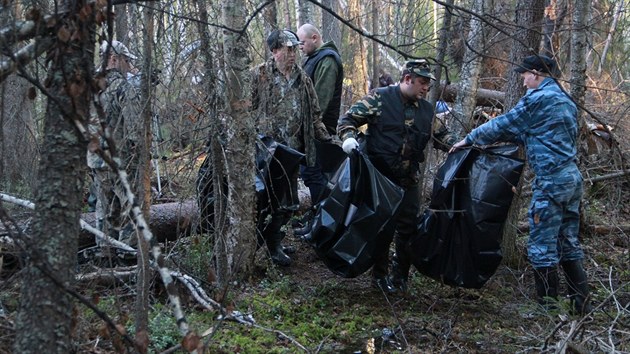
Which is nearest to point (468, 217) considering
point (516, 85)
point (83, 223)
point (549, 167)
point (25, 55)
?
point (549, 167)

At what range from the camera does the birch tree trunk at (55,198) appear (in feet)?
7.96

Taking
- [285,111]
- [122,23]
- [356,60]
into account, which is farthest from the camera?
[356,60]

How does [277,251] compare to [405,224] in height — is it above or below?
below

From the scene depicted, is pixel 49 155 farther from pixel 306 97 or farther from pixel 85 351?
pixel 306 97

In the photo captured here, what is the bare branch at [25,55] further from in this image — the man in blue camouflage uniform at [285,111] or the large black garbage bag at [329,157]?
the large black garbage bag at [329,157]

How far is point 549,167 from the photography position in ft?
17.9

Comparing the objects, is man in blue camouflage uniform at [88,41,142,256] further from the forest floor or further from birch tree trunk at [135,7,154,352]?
the forest floor

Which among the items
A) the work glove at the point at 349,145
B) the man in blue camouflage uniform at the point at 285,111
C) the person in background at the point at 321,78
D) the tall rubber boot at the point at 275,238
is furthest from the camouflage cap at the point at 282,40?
the tall rubber boot at the point at 275,238

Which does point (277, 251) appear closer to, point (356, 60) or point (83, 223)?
point (83, 223)

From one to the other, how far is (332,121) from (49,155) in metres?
4.72

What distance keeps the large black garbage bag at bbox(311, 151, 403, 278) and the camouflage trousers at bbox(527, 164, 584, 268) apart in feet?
3.73

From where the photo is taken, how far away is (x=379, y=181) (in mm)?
5438

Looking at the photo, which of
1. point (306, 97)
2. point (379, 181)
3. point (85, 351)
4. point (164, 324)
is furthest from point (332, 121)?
point (85, 351)

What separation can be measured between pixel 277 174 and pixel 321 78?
1.17 m
